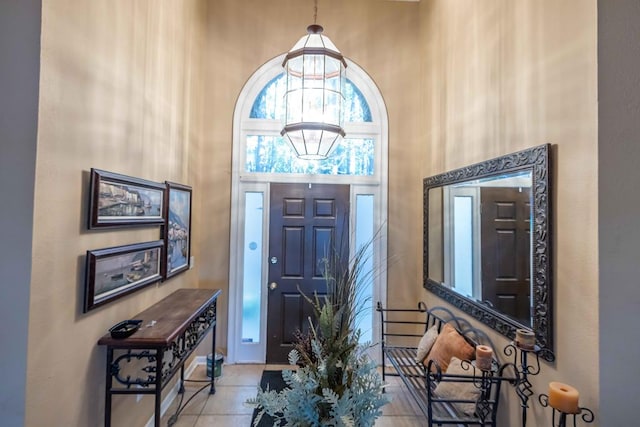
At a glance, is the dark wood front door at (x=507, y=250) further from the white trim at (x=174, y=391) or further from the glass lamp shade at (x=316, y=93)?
the white trim at (x=174, y=391)

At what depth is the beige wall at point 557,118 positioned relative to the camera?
1463mm

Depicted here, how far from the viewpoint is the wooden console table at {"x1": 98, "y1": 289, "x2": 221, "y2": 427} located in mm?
1789

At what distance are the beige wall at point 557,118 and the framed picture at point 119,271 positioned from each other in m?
2.51

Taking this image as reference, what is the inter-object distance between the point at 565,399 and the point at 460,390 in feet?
2.80

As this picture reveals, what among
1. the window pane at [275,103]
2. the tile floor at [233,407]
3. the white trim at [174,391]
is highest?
the window pane at [275,103]

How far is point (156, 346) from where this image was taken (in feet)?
5.87

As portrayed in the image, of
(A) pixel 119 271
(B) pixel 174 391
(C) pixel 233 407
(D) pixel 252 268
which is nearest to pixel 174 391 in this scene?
(B) pixel 174 391

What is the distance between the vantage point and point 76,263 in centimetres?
160

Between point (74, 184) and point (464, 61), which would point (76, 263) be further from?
point (464, 61)

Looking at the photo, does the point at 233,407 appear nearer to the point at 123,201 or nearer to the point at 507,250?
the point at 123,201

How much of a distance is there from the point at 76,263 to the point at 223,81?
2784 mm

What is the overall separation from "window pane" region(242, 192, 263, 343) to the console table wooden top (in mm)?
715

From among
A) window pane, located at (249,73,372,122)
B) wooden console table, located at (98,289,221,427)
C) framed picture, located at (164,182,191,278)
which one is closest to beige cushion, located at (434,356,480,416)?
wooden console table, located at (98,289,221,427)

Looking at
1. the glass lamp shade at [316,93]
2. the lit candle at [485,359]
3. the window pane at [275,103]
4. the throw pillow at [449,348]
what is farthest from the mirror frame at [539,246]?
the window pane at [275,103]
